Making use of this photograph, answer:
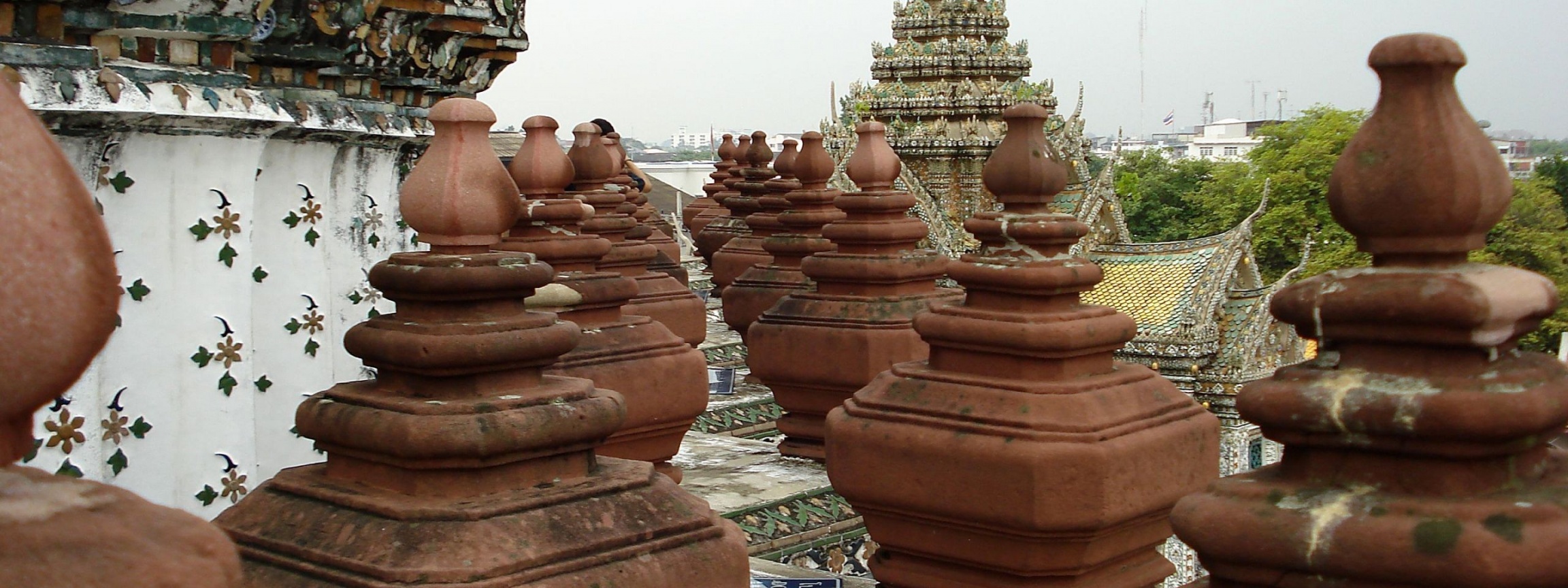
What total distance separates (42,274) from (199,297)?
320 cm

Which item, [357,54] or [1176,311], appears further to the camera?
[1176,311]

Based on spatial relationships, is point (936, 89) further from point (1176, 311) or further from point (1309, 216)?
point (1309, 216)

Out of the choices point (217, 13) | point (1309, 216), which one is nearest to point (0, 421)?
point (217, 13)

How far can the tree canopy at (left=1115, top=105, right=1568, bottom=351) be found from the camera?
29609 mm

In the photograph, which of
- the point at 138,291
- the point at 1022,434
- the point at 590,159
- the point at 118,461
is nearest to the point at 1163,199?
the point at 590,159

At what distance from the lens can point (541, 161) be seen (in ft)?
16.8

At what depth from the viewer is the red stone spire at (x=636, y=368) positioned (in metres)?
5.02

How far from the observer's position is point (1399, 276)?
2148mm

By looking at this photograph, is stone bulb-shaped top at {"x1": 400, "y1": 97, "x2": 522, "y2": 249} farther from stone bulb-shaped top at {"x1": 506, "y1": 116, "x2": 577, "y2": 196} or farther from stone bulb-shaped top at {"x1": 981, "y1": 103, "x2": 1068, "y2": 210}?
stone bulb-shaped top at {"x1": 506, "y1": 116, "x2": 577, "y2": 196}

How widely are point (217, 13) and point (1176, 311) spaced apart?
13.2m

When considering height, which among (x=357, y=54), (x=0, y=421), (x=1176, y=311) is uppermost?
(x=357, y=54)

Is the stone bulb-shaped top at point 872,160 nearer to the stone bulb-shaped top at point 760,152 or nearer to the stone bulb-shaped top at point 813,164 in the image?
the stone bulb-shaped top at point 813,164

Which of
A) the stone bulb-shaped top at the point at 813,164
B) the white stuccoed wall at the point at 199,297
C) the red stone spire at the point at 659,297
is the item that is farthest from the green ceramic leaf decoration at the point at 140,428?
the stone bulb-shaped top at the point at 813,164

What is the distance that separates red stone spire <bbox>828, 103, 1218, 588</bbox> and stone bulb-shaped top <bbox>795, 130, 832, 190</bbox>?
3.10 meters
